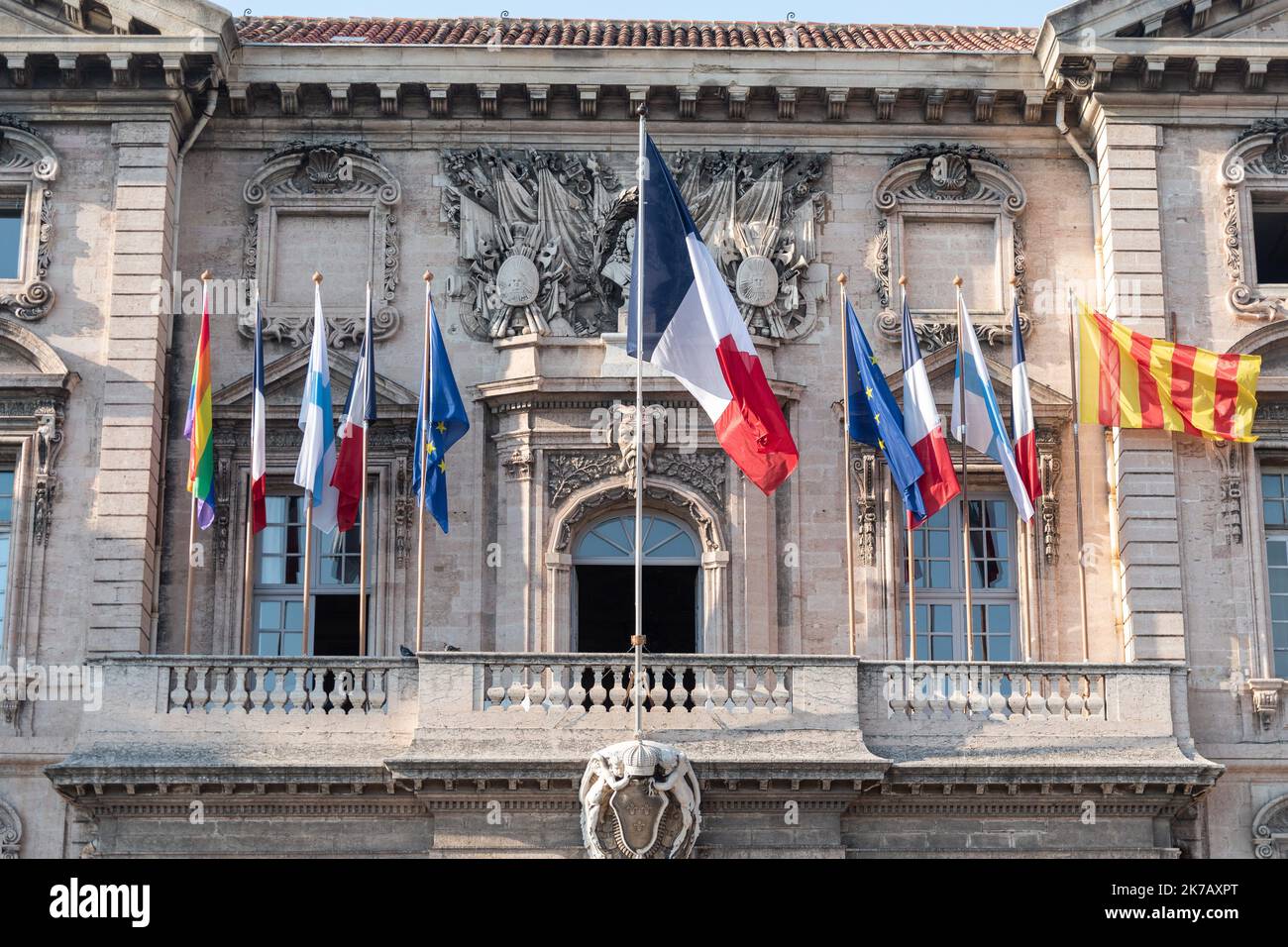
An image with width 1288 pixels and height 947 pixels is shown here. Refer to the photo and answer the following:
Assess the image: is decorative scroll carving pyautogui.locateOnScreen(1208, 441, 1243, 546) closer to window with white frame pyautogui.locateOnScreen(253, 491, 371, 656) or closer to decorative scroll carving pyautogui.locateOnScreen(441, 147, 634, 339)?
decorative scroll carving pyautogui.locateOnScreen(441, 147, 634, 339)

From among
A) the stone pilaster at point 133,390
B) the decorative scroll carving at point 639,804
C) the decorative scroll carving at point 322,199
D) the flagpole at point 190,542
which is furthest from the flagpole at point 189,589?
the decorative scroll carving at point 639,804

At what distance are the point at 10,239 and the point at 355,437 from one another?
5.15 m

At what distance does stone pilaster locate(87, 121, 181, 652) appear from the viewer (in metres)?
29.7

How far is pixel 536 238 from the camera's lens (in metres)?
32.0

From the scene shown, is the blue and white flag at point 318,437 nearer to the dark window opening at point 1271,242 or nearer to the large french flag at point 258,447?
the large french flag at point 258,447

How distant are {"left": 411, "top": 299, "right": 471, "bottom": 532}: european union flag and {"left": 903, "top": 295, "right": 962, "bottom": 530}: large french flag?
4996 millimetres

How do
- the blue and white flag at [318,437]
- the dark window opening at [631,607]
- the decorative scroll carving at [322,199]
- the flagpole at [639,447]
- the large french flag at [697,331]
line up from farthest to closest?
the decorative scroll carving at [322,199] → the dark window opening at [631,607] → the blue and white flag at [318,437] → the large french flag at [697,331] → the flagpole at [639,447]

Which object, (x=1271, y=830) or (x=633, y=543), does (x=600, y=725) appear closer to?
(x=633, y=543)

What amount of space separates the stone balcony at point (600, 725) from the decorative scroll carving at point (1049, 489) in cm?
256

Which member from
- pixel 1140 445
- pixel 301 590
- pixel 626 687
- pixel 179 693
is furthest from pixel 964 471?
pixel 179 693

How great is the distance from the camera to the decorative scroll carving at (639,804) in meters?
26.7

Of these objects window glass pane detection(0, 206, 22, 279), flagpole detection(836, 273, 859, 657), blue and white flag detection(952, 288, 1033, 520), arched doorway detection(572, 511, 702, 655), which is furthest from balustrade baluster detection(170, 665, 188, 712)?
blue and white flag detection(952, 288, 1033, 520)

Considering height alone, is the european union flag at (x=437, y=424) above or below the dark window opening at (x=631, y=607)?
above

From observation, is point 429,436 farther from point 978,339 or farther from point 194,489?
point 978,339
